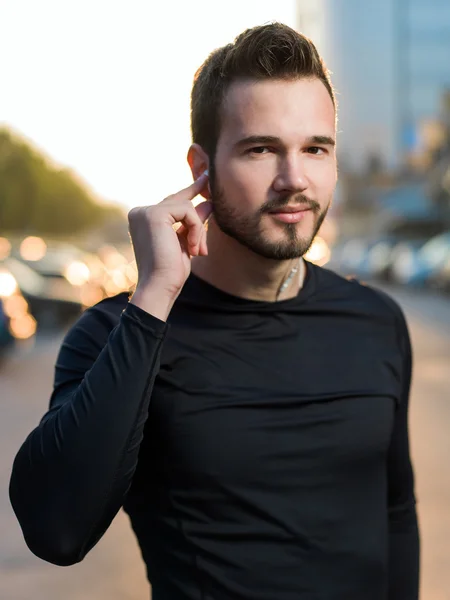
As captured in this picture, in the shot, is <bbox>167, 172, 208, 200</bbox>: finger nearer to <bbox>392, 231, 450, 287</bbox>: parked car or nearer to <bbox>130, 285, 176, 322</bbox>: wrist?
<bbox>130, 285, 176, 322</bbox>: wrist

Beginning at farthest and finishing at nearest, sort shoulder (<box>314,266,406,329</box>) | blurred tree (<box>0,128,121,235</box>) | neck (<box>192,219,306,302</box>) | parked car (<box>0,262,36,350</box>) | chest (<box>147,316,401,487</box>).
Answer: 1. blurred tree (<box>0,128,121,235</box>)
2. parked car (<box>0,262,36,350</box>)
3. shoulder (<box>314,266,406,329</box>)
4. neck (<box>192,219,306,302</box>)
5. chest (<box>147,316,401,487</box>)

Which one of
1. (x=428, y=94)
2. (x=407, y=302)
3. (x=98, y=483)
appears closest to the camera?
(x=98, y=483)

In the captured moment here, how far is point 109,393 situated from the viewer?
1.85 metres

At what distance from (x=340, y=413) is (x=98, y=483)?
0.58 m

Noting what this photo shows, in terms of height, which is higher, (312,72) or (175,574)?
(312,72)

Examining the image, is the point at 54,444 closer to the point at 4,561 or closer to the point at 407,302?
the point at 4,561

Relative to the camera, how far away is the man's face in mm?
2086

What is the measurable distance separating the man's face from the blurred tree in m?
77.0

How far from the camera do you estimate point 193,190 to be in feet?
7.01

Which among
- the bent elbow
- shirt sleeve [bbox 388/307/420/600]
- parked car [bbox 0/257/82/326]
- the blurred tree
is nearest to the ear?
shirt sleeve [bbox 388/307/420/600]

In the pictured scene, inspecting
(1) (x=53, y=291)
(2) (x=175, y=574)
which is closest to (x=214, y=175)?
(2) (x=175, y=574)

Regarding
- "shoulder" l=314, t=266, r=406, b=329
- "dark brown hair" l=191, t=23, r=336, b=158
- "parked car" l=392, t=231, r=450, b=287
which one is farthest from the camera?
"parked car" l=392, t=231, r=450, b=287

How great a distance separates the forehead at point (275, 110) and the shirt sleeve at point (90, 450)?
50cm

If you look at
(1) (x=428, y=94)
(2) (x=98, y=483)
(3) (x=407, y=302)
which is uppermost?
(1) (x=428, y=94)
